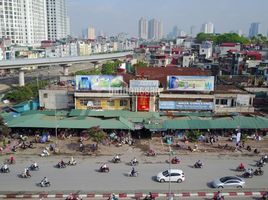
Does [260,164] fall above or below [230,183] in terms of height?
below

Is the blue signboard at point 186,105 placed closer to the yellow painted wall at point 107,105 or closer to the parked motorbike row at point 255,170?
the yellow painted wall at point 107,105

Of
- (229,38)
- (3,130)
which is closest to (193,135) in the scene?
(3,130)

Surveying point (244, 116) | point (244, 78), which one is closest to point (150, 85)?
point (244, 116)

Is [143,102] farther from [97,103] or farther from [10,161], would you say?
[10,161]

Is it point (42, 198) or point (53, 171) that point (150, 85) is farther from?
point (42, 198)

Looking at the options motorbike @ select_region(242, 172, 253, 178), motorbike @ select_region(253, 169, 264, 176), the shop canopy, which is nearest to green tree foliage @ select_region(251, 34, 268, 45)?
the shop canopy

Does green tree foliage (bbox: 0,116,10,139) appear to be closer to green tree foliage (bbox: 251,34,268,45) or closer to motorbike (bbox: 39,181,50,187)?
motorbike (bbox: 39,181,50,187)
